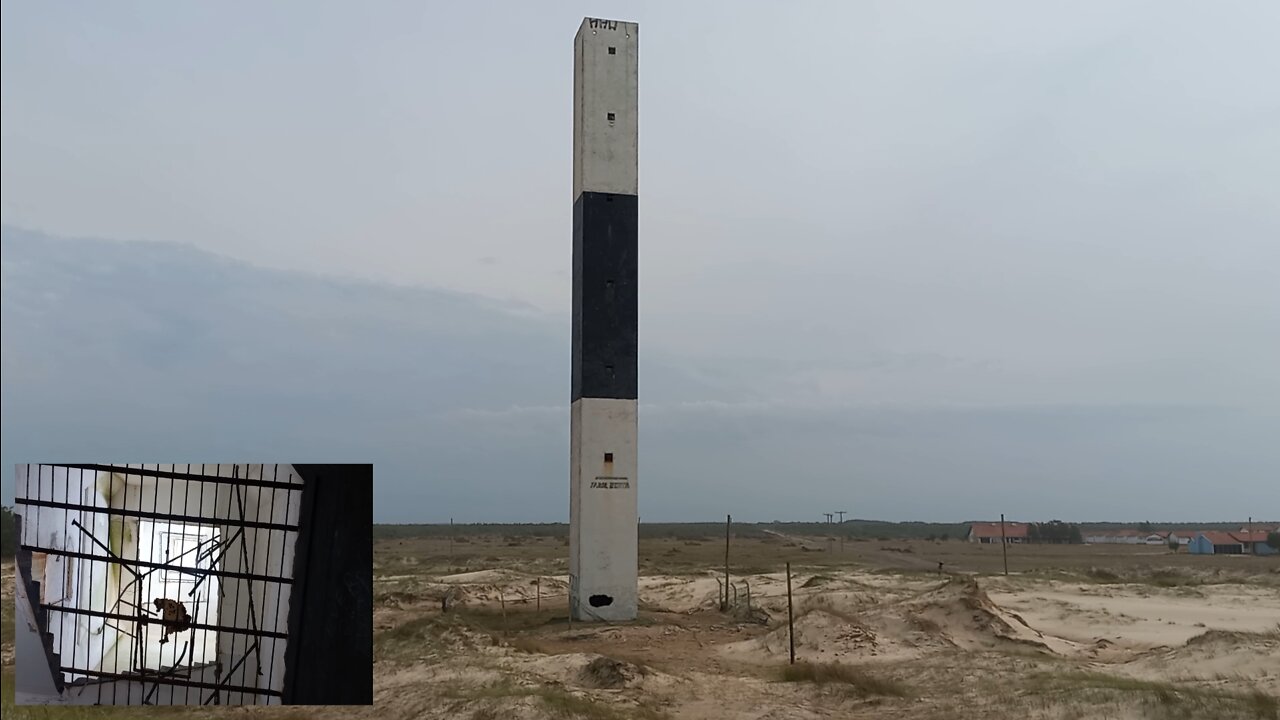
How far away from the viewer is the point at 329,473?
9664 mm

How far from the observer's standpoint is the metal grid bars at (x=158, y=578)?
9031mm

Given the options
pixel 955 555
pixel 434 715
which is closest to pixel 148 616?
pixel 434 715

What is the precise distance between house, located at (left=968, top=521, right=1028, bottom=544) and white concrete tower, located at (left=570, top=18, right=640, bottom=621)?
220 ft

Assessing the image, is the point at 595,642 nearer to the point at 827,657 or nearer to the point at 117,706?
the point at 827,657

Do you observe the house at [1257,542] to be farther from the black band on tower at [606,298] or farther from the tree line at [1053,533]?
the black band on tower at [606,298]

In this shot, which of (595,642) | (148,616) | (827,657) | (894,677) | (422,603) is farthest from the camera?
(422,603)

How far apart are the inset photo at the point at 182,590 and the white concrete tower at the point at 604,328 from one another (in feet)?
47.3

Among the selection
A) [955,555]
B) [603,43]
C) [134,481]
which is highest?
[603,43]

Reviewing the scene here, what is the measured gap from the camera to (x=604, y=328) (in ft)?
79.7

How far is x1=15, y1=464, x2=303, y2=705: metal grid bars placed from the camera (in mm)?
9031

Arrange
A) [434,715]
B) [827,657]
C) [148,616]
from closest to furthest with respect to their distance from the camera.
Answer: [148,616] → [434,715] → [827,657]

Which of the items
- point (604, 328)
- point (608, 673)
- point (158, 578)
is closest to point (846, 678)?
point (608, 673)

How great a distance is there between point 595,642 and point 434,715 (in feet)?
24.3

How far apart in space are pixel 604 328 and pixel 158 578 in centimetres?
1584
